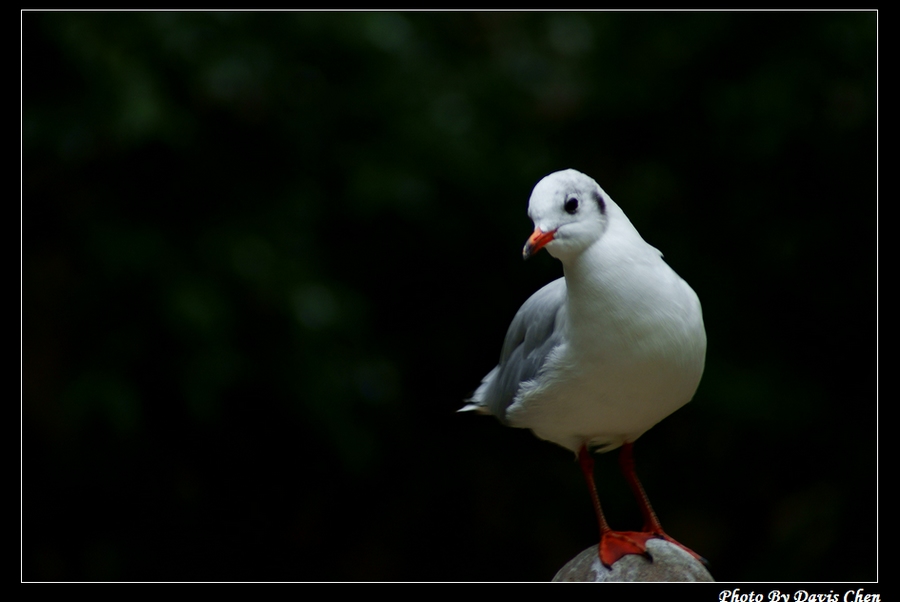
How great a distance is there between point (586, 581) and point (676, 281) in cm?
89

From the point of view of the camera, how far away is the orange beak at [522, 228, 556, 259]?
1933 millimetres

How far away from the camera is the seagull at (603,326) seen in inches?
83.0

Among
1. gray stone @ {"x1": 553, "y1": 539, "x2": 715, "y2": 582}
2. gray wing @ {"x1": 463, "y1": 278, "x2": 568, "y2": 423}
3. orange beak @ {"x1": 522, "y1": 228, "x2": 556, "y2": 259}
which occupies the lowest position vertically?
gray stone @ {"x1": 553, "y1": 539, "x2": 715, "y2": 582}

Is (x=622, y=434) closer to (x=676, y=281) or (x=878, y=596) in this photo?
(x=676, y=281)

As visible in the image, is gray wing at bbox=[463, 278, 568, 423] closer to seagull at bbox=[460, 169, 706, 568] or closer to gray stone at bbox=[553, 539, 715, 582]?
seagull at bbox=[460, 169, 706, 568]

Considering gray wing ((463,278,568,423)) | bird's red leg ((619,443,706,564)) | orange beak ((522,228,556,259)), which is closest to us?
orange beak ((522,228,556,259))

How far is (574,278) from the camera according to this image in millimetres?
2189

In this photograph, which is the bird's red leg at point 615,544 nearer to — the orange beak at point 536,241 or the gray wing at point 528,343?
the gray wing at point 528,343

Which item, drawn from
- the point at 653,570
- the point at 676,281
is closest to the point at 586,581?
the point at 653,570

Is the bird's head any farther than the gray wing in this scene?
No

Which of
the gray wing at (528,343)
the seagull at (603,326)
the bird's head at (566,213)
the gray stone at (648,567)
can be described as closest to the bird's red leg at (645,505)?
the gray stone at (648,567)

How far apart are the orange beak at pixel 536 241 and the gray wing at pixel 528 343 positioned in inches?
Result: 14.3

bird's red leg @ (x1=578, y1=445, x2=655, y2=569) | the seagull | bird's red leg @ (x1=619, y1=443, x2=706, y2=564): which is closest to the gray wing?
the seagull

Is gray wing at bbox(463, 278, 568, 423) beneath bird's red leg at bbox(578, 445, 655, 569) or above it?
above
